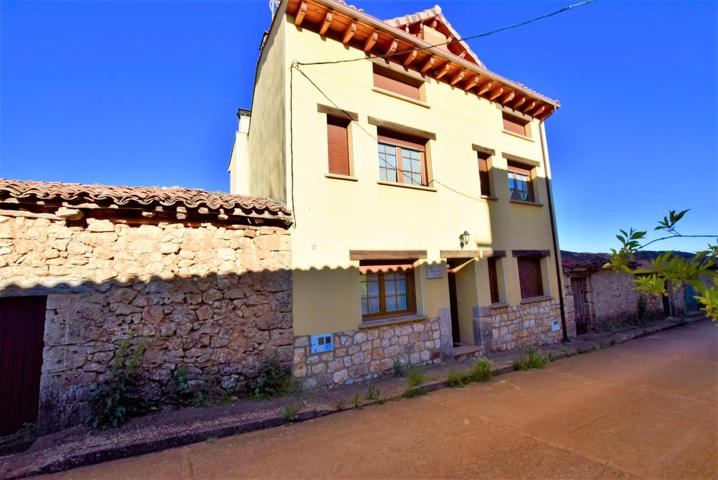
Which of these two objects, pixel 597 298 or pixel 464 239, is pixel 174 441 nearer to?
pixel 464 239

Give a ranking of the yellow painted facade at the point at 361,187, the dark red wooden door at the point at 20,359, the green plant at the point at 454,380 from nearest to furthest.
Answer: the dark red wooden door at the point at 20,359 → the green plant at the point at 454,380 → the yellow painted facade at the point at 361,187

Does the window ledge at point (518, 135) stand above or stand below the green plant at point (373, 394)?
above

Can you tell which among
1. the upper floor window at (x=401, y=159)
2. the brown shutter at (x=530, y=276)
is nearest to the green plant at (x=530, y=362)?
the brown shutter at (x=530, y=276)

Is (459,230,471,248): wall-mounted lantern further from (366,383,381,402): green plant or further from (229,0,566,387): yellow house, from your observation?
(366,383,381,402): green plant

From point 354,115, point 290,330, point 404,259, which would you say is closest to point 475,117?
point 354,115

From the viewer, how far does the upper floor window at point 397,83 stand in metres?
7.46

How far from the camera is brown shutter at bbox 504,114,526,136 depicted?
9.66m

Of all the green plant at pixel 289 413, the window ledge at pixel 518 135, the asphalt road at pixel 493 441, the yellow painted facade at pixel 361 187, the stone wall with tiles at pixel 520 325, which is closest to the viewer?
the asphalt road at pixel 493 441

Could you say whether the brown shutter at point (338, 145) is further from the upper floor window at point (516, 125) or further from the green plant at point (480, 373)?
the upper floor window at point (516, 125)

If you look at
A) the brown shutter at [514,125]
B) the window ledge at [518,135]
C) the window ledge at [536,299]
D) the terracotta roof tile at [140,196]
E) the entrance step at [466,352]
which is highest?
the brown shutter at [514,125]

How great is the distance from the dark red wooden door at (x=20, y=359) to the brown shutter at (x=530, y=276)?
31.7ft

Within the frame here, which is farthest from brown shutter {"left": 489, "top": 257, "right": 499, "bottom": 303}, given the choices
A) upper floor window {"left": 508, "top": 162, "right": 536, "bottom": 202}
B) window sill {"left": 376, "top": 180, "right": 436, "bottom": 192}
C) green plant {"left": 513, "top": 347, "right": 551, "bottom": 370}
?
window sill {"left": 376, "top": 180, "right": 436, "bottom": 192}

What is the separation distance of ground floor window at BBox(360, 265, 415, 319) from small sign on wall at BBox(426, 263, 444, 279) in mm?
357

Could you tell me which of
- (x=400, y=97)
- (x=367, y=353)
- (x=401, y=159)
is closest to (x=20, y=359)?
(x=367, y=353)
